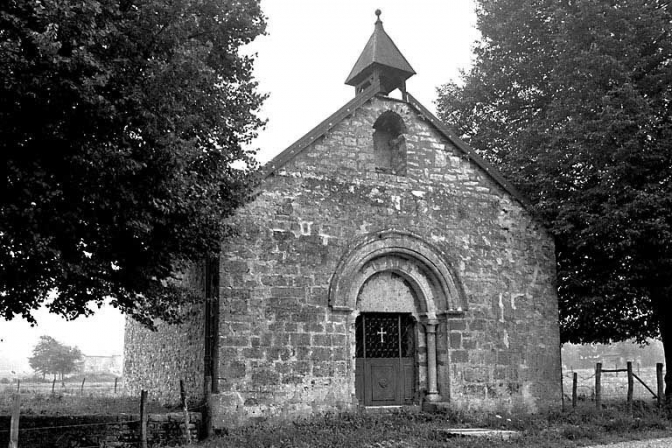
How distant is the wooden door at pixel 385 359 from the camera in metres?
15.6

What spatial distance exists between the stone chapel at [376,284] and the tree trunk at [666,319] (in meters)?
2.70

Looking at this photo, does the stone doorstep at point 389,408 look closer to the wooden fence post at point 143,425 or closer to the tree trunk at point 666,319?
the wooden fence post at point 143,425

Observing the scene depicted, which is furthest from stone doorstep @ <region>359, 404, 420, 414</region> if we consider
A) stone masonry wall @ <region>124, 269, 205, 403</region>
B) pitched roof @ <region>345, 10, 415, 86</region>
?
pitched roof @ <region>345, 10, 415, 86</region>

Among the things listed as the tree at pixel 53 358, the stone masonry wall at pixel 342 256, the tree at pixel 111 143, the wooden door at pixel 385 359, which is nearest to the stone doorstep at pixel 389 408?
the wooden door at pixel 385 359

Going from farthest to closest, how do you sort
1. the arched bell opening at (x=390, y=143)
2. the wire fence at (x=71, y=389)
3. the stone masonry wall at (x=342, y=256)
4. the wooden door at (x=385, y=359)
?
the wire fence at (x=71, y=389), the arched bell opening at (x=390, y=143), the wooden door at (x=385, y=359), the stone masonry wall at (x=342, y=256)

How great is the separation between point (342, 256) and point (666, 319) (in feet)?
32.3

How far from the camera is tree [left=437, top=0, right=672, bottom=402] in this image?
54.4ft

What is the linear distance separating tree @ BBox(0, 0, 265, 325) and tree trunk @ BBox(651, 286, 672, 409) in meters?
11.6

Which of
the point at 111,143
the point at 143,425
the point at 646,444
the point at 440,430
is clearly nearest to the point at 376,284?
the point at 440,430

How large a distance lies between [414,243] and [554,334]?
468 centimetres

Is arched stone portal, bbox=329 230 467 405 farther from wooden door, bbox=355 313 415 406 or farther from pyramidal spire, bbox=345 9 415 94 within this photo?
pyramidal spire, bbox=345 9 415 94

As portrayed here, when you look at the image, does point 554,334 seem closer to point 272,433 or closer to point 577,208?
point 577,208

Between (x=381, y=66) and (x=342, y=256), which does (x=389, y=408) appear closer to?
(x=342, y=256)

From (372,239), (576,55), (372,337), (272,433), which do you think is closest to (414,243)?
(372,239)
